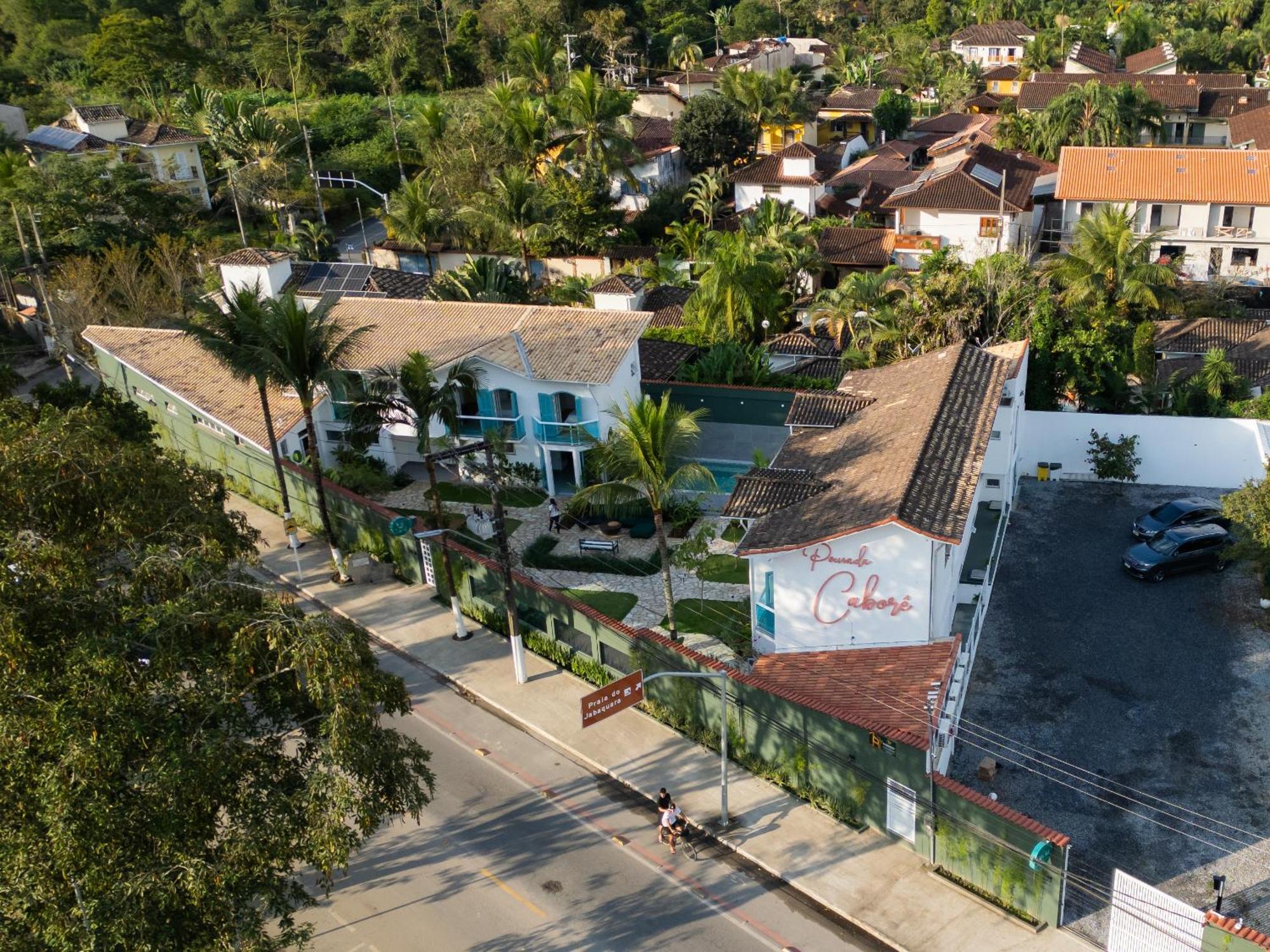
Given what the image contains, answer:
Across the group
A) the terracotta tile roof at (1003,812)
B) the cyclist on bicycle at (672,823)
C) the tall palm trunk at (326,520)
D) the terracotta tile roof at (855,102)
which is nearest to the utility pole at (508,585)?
the tall palm trunk at (326,520)

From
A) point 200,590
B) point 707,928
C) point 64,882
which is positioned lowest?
point 707,928

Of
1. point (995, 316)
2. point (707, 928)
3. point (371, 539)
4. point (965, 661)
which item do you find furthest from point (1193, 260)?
point (707, 928)

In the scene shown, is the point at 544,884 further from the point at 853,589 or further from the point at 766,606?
the point at 853,589

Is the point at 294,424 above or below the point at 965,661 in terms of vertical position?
above

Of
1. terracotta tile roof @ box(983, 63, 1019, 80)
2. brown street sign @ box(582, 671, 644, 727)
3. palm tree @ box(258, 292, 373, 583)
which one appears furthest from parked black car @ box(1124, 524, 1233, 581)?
terracotta tile roof @ box(983, 63, 1019, 80)

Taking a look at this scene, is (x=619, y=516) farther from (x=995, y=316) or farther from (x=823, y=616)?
(x=995, y=316)

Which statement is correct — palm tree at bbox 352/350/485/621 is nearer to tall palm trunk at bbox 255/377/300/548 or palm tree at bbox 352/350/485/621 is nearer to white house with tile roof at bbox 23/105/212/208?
tall palm trunk at bbox 255/377/300/548

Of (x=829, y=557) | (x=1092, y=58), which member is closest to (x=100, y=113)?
(x=829, y=557)
